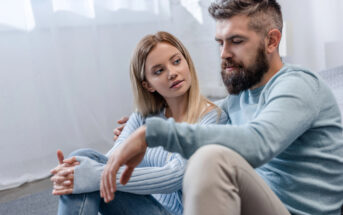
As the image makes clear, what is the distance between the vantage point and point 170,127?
0.77 meters

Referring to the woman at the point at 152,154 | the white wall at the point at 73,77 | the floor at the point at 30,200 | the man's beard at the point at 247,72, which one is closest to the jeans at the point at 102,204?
the woman at the point at 152,154

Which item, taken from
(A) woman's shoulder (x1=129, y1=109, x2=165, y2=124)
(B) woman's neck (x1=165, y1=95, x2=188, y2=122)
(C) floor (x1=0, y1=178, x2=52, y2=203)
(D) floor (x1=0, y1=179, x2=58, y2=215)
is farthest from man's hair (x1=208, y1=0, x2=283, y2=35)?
(C) floor (x1=0, y1=178, x2=52, y2=203)

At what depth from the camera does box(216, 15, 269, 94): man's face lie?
3.54 ft

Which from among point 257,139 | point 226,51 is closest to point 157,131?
point 257,139

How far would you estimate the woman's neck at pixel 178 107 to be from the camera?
1.47 metres

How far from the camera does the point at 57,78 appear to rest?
265 centimetres

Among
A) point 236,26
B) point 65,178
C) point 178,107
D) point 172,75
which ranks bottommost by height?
point 65,178

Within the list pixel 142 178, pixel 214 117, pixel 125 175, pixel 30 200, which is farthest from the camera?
pixel 30 200

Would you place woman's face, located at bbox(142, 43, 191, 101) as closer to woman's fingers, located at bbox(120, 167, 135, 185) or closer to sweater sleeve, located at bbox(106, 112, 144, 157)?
sweater sleeve, located at bbox(106, 112, 144, 157)

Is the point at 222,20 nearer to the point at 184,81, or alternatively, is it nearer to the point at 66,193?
the point at 184,81

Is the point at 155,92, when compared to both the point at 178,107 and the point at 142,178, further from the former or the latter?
the point at 142,178

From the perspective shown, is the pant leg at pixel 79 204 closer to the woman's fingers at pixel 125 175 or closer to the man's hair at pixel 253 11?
the woman's fingers at pixel 125 175

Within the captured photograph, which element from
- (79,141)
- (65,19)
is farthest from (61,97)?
(65,19)

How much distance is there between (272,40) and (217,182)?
1.73 ft
